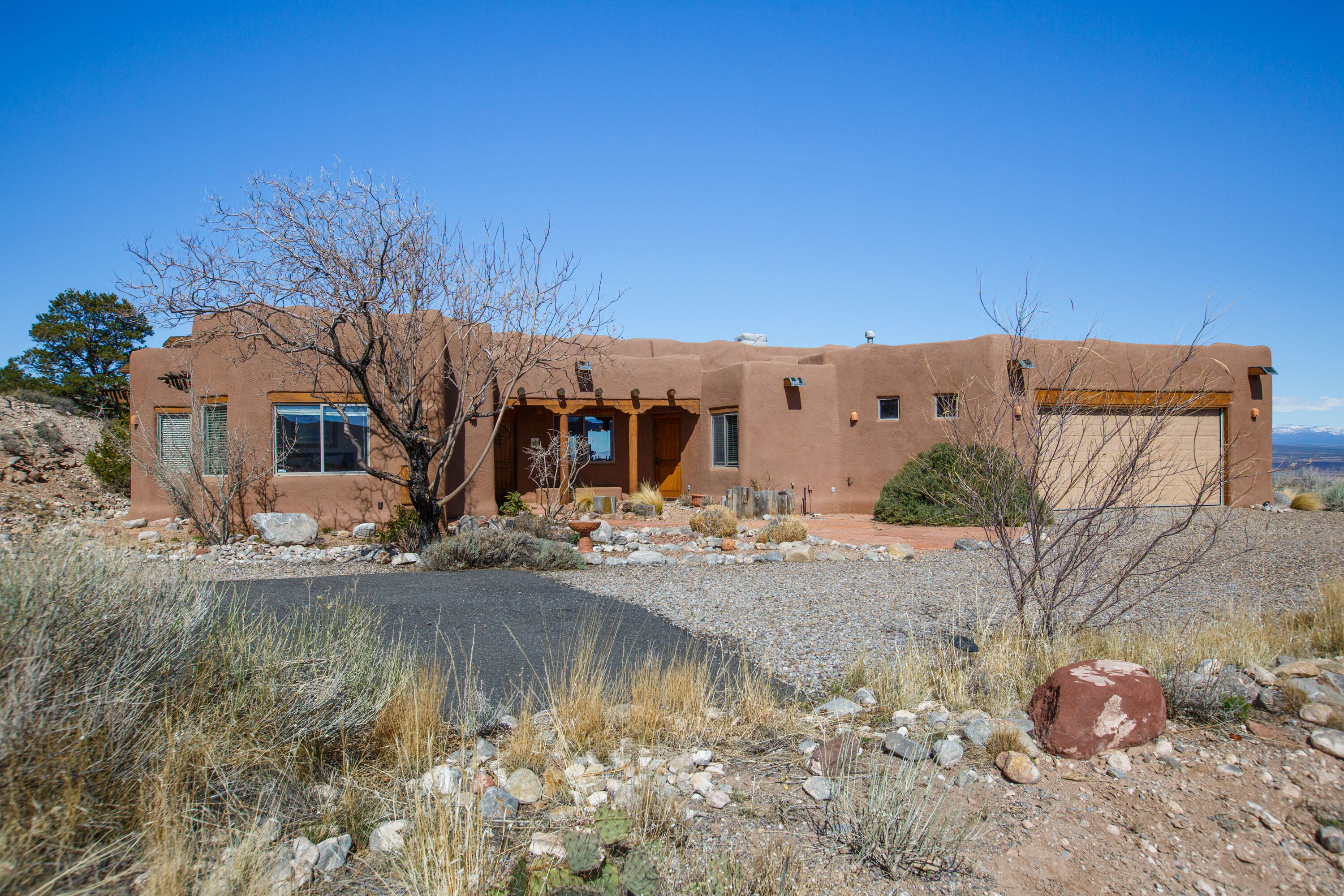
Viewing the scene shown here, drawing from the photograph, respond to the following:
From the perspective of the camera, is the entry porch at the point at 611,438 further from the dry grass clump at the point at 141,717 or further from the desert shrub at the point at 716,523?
the dry grass clump at the point at 141,717

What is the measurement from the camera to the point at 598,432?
19969 mm

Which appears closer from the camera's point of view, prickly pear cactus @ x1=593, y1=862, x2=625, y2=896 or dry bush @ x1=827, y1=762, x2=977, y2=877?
prickly pear cactus @ x1=593, y1=862, x2=625, y2=896

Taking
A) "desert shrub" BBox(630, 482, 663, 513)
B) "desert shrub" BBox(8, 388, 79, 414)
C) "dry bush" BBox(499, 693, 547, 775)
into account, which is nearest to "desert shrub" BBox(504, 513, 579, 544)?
"desert shrub" BBox(630, 482, 663, 513)

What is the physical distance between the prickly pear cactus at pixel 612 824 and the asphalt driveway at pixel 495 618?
67.7 inches

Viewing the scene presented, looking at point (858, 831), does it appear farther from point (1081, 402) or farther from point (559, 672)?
point (1081, 402)

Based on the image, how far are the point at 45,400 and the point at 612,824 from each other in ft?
94.1

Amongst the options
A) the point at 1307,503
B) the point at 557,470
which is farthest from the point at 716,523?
the point at 1307,503

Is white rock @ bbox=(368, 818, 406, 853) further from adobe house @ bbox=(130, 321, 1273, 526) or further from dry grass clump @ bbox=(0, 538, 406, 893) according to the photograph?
adobe house @ bbox=(130, 321, 1273, 526)

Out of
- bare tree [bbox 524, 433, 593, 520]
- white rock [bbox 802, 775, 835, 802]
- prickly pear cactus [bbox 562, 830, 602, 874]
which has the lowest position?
white rock [bbox 802, 775, 835, 802]

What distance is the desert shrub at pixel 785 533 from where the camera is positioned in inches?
493

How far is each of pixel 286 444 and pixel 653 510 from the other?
707 centimetres

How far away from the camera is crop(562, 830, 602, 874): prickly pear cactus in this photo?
2.57 metres

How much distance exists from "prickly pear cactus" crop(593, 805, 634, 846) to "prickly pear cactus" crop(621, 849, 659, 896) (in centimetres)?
10

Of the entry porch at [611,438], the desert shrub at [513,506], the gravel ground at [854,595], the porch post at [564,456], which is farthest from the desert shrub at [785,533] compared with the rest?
the entry porch at [611,438]
